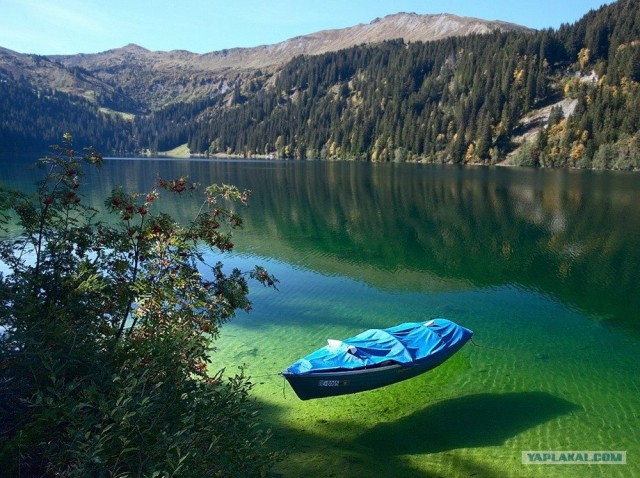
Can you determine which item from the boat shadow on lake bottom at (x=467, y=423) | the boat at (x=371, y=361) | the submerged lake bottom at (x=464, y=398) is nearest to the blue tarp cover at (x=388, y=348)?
the boat at (x=371, y=361)

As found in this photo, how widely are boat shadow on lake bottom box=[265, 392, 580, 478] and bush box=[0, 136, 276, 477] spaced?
6173mm

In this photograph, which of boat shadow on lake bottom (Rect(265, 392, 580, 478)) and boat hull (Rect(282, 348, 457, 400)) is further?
boat hull (Rect(282, 348, 457, 400))

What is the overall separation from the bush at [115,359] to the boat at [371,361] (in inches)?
258

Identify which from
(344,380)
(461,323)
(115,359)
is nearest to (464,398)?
(344,380)

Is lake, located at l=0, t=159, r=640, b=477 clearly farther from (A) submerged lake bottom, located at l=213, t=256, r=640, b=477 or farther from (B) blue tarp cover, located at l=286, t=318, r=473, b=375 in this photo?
(B) blue tarp cover, located at l=286, t=318, r=473, b=375

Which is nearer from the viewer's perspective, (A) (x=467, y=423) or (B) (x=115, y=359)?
(B) (x=115, y=359)

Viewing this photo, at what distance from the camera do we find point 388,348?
730 inches

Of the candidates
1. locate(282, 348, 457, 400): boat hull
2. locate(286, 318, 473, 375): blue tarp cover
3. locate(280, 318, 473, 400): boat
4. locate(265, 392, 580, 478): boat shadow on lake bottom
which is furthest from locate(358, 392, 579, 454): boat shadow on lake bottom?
locate(286, 318, 473, 375): blue tarp cover

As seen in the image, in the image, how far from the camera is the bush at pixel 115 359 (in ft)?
19.9

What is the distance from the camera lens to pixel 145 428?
6613 mm

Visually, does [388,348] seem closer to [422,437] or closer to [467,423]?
[422,437]

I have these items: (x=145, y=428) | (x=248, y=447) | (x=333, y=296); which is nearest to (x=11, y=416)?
(x=145, y=428)

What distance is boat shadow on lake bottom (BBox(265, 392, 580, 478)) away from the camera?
13.8 meters

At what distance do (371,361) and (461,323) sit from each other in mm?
11075
